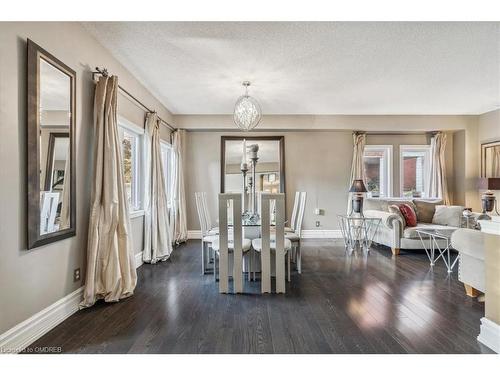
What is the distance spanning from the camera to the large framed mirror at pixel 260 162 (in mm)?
6000

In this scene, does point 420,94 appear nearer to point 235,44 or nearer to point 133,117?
point 235,44

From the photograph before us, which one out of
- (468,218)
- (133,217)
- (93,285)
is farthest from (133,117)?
(468,218)

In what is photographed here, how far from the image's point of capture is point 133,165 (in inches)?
167

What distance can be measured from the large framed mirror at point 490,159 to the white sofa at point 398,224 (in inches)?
46.9

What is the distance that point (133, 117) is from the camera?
3854mm

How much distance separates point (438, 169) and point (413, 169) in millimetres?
463

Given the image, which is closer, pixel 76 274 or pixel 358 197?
pixel 76 274

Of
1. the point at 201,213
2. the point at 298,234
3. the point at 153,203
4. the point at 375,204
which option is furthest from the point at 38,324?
the point at 375,204

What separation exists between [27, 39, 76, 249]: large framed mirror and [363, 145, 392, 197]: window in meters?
5.55

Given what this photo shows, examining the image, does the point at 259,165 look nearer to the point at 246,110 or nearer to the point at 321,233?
the point at 321,233

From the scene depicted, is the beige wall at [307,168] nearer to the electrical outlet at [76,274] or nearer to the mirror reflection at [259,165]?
the mirror reflection at [259,165]

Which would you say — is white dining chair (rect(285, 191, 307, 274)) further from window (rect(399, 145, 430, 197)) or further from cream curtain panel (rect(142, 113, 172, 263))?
window (rect(399, 145, 430, 197))

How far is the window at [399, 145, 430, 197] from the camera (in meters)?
6.29

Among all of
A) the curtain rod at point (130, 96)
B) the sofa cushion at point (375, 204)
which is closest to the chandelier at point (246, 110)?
the curtain rod at point (130, 96)
